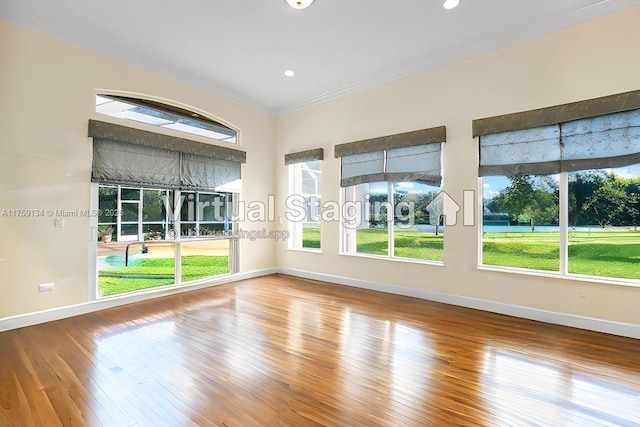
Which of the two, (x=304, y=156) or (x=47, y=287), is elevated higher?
(x=304, y=156)

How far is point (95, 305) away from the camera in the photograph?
3967 millimetres

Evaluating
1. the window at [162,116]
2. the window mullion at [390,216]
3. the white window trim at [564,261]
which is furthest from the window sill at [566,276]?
the window at [162,116]

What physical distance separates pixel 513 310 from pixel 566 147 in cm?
206

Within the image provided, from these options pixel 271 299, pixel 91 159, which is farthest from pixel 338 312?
pixel 91 159

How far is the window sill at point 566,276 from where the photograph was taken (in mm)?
3184

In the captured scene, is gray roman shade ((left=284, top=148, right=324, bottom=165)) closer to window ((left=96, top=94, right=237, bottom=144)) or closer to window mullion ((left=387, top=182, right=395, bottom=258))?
window ((left=96, top=94, right=237, bottom=144))

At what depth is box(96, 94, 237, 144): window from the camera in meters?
4.20

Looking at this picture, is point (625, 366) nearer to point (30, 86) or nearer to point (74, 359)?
point (74, 359)

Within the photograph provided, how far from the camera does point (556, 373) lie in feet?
7.92

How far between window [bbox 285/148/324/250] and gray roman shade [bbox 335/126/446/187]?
804 millimetres

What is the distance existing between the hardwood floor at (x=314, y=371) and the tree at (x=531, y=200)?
130 centimetres

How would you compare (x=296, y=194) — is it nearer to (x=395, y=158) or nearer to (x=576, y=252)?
(x=395, y=158)

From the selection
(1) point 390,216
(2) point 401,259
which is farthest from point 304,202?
(2) point 401,259

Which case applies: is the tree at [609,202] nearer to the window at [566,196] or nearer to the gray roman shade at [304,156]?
the window at [566,196]
